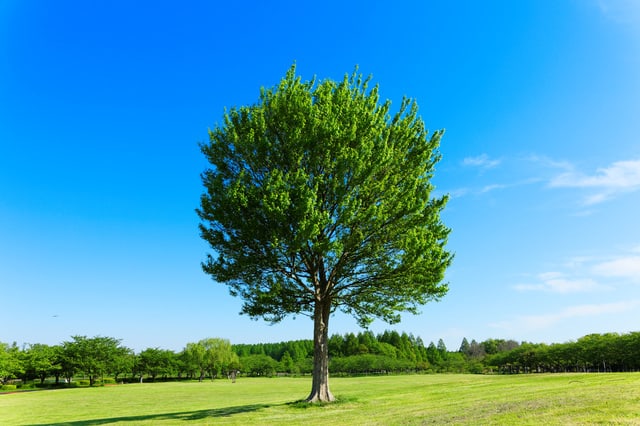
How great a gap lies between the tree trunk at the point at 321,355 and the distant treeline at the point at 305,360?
7788 cm

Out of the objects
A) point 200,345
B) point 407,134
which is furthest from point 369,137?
point 200,345

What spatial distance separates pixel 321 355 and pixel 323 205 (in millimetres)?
8952

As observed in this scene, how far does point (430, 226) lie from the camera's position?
76.9 feet

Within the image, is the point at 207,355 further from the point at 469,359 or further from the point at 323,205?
the point at 323,205

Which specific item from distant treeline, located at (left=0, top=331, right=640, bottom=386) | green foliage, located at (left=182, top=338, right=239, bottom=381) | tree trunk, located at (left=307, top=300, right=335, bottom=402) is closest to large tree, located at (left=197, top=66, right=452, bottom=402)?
tree trunk, located at (left=307, top=300, right=335, bottom=402)

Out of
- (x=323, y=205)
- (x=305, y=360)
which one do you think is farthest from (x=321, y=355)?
(x=305, y=360)

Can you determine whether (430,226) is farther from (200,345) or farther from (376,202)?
(200,345)

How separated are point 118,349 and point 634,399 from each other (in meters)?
120

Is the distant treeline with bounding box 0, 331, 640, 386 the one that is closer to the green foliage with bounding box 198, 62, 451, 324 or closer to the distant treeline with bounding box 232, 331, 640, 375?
the distant treeline with bounding box 232, 331, 640, 375

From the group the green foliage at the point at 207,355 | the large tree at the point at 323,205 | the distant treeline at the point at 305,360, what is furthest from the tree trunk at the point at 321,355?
the green foliage at the point at 207,355

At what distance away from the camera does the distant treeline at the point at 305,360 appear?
87.1 metres

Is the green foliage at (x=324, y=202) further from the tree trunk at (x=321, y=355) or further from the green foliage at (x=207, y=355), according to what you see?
the green foliage at (x=207, y=355)

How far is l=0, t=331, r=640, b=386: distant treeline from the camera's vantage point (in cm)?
8712

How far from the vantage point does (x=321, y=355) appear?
24.2m
